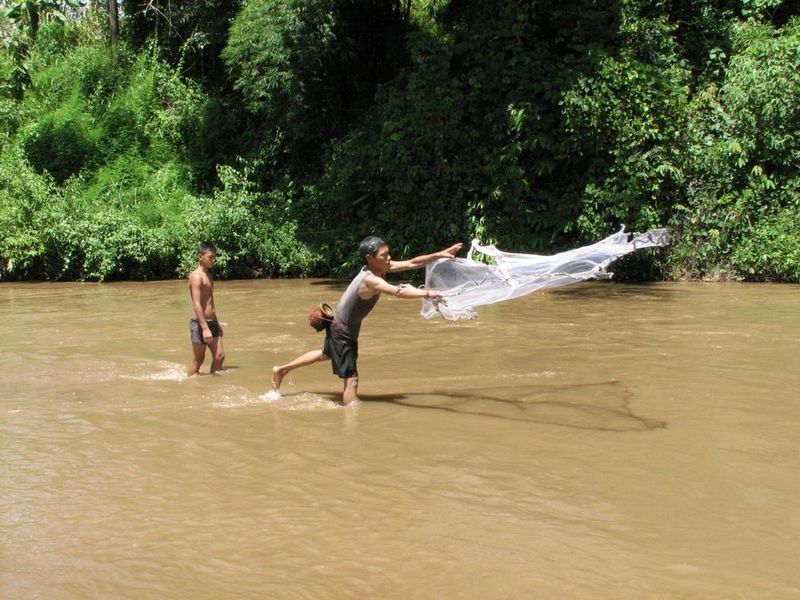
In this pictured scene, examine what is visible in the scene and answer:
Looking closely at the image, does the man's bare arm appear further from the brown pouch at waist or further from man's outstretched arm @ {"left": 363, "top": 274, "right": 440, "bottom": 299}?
the brown pouch at waist

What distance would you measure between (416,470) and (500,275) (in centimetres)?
246

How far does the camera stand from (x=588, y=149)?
51.4 feet

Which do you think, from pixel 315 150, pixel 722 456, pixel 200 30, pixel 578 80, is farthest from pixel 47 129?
pixel 722 456

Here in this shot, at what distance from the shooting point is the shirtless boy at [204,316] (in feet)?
25.7

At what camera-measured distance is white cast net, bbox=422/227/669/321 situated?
22.8 feet

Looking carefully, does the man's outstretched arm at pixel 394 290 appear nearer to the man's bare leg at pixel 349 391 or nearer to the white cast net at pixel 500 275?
the white cast net at pixel 500 275

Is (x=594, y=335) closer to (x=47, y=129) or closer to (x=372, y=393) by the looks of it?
(x=372, y=393)

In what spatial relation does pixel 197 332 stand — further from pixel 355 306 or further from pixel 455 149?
pixel 455 149

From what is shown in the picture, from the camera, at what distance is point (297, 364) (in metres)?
6.97

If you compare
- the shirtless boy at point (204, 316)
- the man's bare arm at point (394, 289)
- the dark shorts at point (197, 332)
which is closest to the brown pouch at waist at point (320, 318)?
the man's bare arm at point (394, 289)

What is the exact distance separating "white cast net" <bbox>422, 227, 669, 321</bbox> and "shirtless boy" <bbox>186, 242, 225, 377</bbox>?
2110 mm

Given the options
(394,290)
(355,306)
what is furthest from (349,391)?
(394,290)

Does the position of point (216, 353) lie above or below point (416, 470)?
above

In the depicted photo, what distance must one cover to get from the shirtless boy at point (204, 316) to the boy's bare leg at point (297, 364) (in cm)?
106
